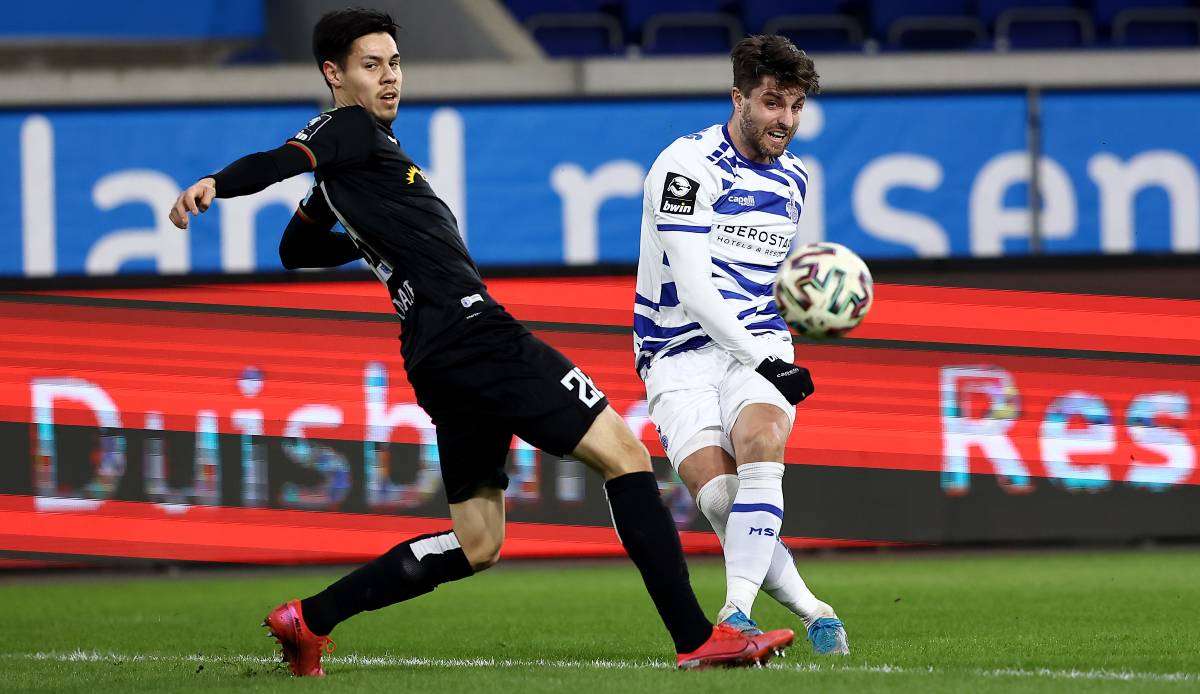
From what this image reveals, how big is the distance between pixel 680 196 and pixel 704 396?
2.16 ft

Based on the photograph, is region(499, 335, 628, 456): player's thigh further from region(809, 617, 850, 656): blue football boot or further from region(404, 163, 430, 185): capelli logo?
region(809, 617, 850, 656): blue football boot

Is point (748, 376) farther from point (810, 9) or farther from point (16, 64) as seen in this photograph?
point (16, 64)

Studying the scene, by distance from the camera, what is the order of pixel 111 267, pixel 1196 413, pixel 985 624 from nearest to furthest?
pixel 985 624 → pixel 1196 413 → pixel 111 267

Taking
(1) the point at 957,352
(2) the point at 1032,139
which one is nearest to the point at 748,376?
(1) the point at 957,352

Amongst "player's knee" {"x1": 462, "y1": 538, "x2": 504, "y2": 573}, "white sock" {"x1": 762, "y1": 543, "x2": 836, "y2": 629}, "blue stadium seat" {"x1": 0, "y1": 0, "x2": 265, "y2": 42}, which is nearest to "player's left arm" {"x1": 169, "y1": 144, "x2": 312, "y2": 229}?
"player's knee" {"x1": 462, "y1": 538, "x2": 504, "y2": 573}

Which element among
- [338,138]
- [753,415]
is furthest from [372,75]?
[753,415]

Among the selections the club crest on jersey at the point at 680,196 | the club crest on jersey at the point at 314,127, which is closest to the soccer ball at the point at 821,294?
the club crest on jersey at the point at 680,196

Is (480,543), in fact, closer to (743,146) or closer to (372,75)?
(372,75)

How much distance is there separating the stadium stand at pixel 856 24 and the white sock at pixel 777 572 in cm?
943

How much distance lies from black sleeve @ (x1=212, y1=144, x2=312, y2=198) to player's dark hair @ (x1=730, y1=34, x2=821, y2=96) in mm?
1555

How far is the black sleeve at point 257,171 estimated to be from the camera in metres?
4.74

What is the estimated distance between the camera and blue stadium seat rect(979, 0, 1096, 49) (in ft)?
49.0

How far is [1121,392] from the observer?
9.20 metres

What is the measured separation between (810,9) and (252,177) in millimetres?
11142
